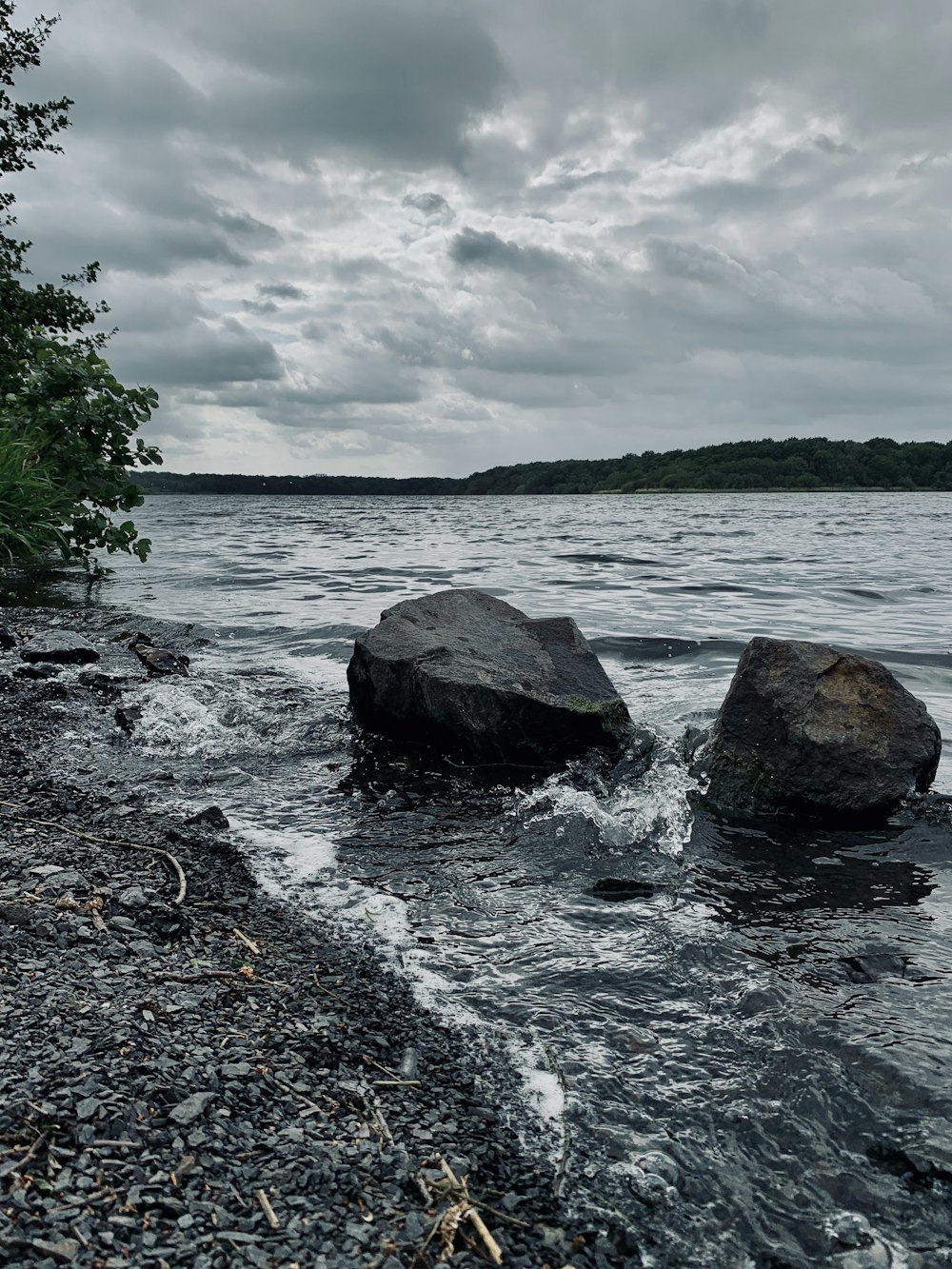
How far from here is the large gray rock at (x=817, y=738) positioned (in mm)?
5852

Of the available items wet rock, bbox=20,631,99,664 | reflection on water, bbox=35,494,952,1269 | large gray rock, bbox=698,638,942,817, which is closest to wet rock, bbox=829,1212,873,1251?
reflection on water, bbox=35,494,952,1269

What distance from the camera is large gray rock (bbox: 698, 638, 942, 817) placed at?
230 inches

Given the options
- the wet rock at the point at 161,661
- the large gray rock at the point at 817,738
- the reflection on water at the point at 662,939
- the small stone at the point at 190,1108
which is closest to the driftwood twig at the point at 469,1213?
the reflection on water at the point at 662,939

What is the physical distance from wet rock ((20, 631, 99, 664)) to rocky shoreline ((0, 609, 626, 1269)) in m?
6.48

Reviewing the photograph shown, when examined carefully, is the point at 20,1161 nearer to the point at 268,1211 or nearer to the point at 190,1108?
the point at 190,1108

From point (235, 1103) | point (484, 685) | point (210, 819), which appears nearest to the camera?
point (235, 1103)

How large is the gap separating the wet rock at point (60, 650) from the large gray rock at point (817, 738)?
7.50 metres

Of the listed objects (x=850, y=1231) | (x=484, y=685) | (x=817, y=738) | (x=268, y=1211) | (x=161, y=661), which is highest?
(x=484, y=685)

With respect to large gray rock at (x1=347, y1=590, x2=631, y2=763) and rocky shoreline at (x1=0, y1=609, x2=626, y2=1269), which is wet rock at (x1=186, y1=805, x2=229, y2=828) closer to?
rocky shoreline at (x1=0, y1=609, x2=626, y2=1269)

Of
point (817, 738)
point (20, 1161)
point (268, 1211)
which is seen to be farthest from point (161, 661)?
point (268, 1211)

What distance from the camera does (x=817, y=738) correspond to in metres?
6.00

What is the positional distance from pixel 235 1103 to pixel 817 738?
15.3 feet

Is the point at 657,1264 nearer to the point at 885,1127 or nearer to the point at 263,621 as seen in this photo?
the point at 885,1127

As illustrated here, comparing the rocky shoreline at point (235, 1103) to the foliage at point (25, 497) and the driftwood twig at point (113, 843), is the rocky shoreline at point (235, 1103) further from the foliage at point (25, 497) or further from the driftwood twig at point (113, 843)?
the foliage at point (25, 497)
